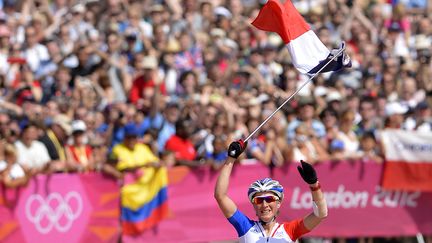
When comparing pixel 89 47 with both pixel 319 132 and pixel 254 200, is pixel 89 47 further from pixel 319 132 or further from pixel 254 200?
pixel 254 200

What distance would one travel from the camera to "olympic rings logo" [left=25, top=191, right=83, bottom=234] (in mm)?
15312

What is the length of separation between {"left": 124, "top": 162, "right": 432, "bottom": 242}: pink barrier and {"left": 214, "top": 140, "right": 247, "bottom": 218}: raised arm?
18.4ft

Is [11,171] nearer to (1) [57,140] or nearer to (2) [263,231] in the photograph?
(1) [57,140]

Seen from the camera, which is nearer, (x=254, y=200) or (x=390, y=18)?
(x=254, y=200)

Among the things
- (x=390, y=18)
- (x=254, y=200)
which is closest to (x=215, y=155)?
(x=254, y=200)

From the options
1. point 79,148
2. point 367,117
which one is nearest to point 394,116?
point 367,117

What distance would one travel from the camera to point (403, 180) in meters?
17.4

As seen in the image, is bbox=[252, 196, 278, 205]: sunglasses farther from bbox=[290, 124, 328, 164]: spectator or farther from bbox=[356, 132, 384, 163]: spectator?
bbox=[356, 132, 384, 163]: spectator

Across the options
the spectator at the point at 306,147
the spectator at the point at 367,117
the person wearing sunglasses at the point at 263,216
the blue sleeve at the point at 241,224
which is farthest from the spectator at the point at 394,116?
the blue sleeve at the point at 241,224

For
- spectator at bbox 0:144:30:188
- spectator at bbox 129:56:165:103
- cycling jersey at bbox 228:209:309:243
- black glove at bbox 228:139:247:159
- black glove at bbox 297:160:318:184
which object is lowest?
cycling jersey at bbox 228:209:309:243

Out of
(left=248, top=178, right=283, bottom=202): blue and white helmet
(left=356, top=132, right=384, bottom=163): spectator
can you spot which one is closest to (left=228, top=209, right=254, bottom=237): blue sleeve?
(left=248, top=178, right=283, bottom=202): blue and white helmet

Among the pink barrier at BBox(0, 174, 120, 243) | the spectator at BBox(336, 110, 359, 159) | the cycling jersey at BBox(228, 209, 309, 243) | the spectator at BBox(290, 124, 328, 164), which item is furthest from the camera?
the spectator at BBox(336, 110, 359, 159)

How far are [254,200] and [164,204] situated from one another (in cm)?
579

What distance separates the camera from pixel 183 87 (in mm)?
18516
